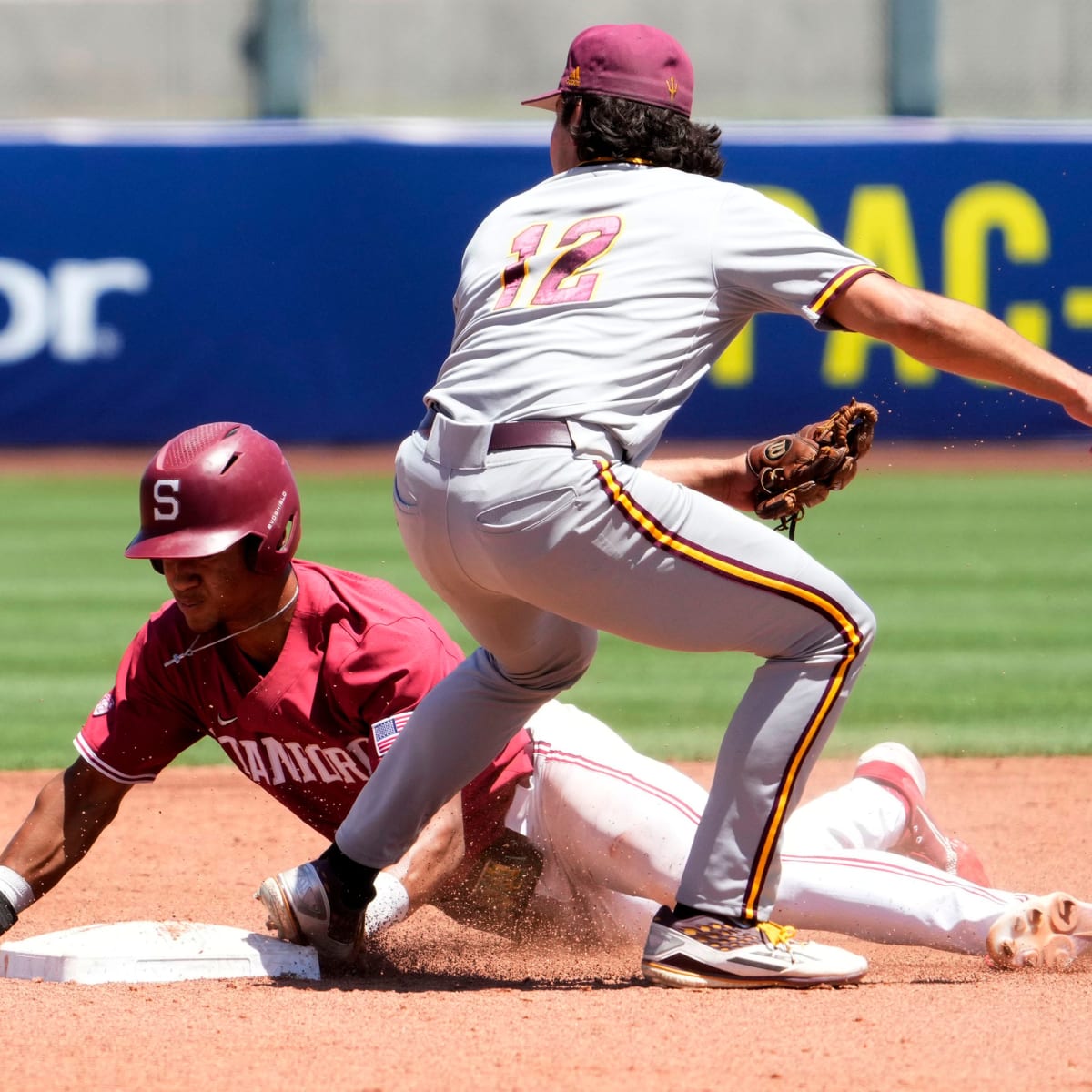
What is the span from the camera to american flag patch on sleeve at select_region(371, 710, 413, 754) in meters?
3.43

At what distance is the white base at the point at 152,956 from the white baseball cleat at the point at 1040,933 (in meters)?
1.34

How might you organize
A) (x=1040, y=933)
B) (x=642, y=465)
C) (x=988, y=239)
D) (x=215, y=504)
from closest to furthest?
(x=642, y=465)
(x=215, y=504)
(x=1040, y=933)
(x=988, y=239)

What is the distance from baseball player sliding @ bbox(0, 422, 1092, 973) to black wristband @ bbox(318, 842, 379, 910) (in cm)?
5

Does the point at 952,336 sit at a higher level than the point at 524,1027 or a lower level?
higher

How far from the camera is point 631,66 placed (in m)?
3.16

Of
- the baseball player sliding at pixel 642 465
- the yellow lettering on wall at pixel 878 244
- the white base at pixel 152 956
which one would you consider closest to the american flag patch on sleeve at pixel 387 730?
the baseball player sliding at pixel 642 465

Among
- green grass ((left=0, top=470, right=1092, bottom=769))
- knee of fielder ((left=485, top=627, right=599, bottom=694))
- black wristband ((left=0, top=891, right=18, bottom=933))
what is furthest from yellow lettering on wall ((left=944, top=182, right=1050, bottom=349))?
black wristband ((left=0, top=891, right=18, bottom=933))

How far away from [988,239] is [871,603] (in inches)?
246

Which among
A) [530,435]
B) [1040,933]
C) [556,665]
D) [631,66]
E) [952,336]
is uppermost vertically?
[631,66]

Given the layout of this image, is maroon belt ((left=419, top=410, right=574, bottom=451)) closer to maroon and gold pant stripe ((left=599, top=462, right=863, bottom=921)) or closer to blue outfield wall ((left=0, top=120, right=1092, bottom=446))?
maroon and gold pant stripe ((left=599, top=462, right=863, bottom=921))

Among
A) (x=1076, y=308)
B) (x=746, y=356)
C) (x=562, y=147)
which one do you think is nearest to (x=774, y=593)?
(x=562, y=147)

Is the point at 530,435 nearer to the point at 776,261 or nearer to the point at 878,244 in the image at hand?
the point at 776,261

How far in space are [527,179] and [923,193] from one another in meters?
3.19

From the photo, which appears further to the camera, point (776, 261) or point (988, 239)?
point (988, 239)
